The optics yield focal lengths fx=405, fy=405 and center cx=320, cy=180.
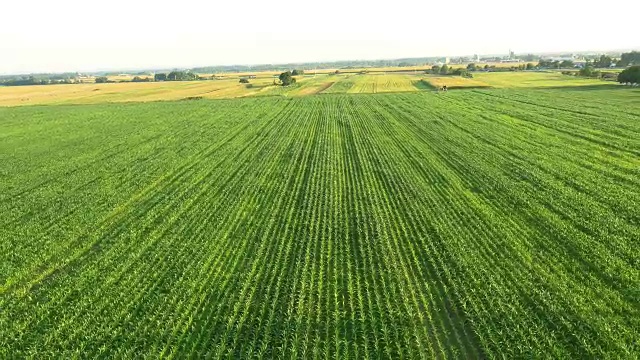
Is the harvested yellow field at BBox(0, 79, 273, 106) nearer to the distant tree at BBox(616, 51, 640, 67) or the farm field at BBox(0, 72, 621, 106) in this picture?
the farm field at BBox(0, 72, 621, 106)

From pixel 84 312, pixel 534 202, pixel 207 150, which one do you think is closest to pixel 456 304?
pixel 534 202

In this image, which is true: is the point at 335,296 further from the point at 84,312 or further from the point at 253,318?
the point at 84,312

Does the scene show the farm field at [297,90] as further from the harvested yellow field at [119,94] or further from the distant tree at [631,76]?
the distant tree at [631,76]

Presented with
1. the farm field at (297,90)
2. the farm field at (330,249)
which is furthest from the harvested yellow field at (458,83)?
the farm field at (330,249)

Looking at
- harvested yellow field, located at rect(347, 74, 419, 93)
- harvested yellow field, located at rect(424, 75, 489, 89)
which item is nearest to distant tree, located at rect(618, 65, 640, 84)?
harvested yellow field, located at rect(424, 75, 489, 89)

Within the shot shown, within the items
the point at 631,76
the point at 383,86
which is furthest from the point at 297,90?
the point at 631,76

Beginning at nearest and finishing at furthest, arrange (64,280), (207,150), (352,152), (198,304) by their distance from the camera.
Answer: (198,304)
(64,280)
(352,152)
(207,150)

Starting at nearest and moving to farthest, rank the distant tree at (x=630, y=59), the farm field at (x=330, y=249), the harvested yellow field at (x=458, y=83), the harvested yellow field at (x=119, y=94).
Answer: the farm field at (x=330, y=249) < the harvested yellow field at (x=458, y=83) < the harvested yellow field at (x=119, y=94) < the distant tree at (x=630, y=59)

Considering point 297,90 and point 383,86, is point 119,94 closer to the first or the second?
point 297,90
